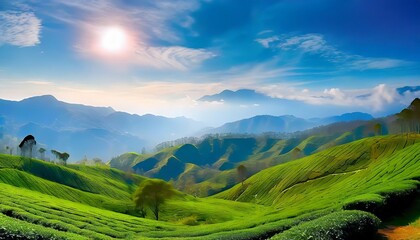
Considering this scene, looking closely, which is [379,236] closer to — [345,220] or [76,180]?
[345,220]

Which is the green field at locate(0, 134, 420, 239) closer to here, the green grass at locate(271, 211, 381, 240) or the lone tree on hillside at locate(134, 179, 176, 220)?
the green grass at locate(271, 211, 381, 240)

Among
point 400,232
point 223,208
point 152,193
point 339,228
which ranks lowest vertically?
point 223,208

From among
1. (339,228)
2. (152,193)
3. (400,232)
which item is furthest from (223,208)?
(339,228)

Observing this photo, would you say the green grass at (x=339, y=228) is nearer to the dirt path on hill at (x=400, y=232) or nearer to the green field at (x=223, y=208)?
the green field at (x=223, y=208)

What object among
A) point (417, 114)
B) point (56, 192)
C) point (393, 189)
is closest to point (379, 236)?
point (393, 189)

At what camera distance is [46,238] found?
3309cm

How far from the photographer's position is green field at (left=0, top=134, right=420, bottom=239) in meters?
37.1

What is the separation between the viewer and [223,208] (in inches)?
6718

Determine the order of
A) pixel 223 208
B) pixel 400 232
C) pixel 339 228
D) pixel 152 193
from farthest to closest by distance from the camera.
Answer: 1. pixel 223 208
2. pixel 152 193
3. pixel 400 232
4. pixel 339 228

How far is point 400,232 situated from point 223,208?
136 m

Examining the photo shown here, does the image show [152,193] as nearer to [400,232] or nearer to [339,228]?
[400,232]

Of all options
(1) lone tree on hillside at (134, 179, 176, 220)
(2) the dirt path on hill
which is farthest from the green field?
(1) lone tree on hillside at (134, 179, 176, 220)

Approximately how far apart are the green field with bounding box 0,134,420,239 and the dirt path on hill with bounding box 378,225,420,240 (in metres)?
2.98

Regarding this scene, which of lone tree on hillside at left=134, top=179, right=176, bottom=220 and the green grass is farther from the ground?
the green grass
